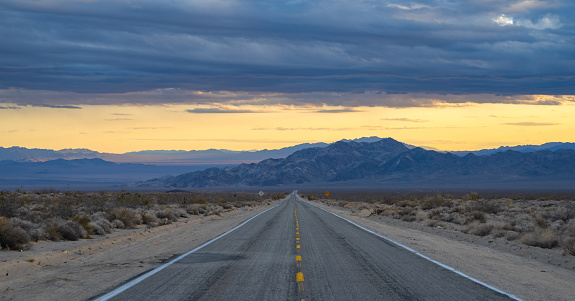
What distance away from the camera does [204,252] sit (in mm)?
17125

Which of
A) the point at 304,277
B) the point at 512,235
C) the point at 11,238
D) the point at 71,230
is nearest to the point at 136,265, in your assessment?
the point at 304,277

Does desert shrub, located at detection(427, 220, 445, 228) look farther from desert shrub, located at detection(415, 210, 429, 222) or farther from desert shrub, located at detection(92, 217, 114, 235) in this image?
desert shrub, located at detection(92, 217, 114, 235)

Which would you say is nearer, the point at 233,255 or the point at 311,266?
the point at 311,266

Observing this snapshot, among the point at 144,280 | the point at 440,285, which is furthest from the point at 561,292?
the point at 144,280

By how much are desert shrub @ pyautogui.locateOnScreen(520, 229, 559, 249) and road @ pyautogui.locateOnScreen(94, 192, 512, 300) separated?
599 cm

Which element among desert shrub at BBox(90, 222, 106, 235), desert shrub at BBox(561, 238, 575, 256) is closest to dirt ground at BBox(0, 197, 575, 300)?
desert shrub at BBox(561, 238, 575, 256)

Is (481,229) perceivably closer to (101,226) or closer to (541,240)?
(541,240)

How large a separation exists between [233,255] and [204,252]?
3.70 ft

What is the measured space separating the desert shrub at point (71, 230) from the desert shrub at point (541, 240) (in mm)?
16778

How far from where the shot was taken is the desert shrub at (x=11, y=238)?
17.8 m

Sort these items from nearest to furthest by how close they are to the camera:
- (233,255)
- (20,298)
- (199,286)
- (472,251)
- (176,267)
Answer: (20,298)
(199,286)
(176,267)
(233,255)
(472,251)

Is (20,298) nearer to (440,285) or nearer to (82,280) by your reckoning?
A: (82,280)

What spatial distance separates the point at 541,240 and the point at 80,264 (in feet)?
51.7

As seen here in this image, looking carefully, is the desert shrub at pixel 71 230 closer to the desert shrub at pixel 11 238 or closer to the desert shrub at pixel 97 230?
the desert shrub at pixel 97 230
